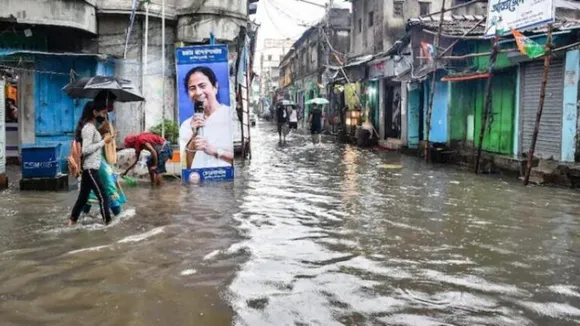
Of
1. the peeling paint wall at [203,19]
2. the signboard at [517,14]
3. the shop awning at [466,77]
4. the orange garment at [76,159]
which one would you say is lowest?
the orange garment at [76,159]

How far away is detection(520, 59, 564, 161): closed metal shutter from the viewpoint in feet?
43.1

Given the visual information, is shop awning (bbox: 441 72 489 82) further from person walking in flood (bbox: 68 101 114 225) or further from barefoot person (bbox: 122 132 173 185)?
person walking in flood (bbox: 68 101 114 225)

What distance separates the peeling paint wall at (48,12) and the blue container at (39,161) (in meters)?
4.30

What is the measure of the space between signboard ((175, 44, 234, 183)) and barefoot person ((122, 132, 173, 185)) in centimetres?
40

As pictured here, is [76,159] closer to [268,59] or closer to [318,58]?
[318,58]

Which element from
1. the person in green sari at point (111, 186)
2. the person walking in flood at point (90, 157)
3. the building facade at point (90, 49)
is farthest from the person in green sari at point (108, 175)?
the building facade at point (90, 49)

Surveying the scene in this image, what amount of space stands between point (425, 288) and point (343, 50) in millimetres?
37258

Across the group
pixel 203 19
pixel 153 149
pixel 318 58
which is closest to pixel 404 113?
pixel 203 19

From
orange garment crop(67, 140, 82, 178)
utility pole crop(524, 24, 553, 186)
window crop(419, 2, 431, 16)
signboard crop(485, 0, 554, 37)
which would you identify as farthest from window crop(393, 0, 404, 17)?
orange garment crop(67, 140, 82, 178)

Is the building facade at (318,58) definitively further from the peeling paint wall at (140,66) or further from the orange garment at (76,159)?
the orange garment at (76,159)

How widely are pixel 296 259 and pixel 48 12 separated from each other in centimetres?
1094

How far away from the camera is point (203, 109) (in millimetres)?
11883

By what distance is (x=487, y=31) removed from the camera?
1350cm

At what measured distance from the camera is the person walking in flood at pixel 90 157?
7.55 m
